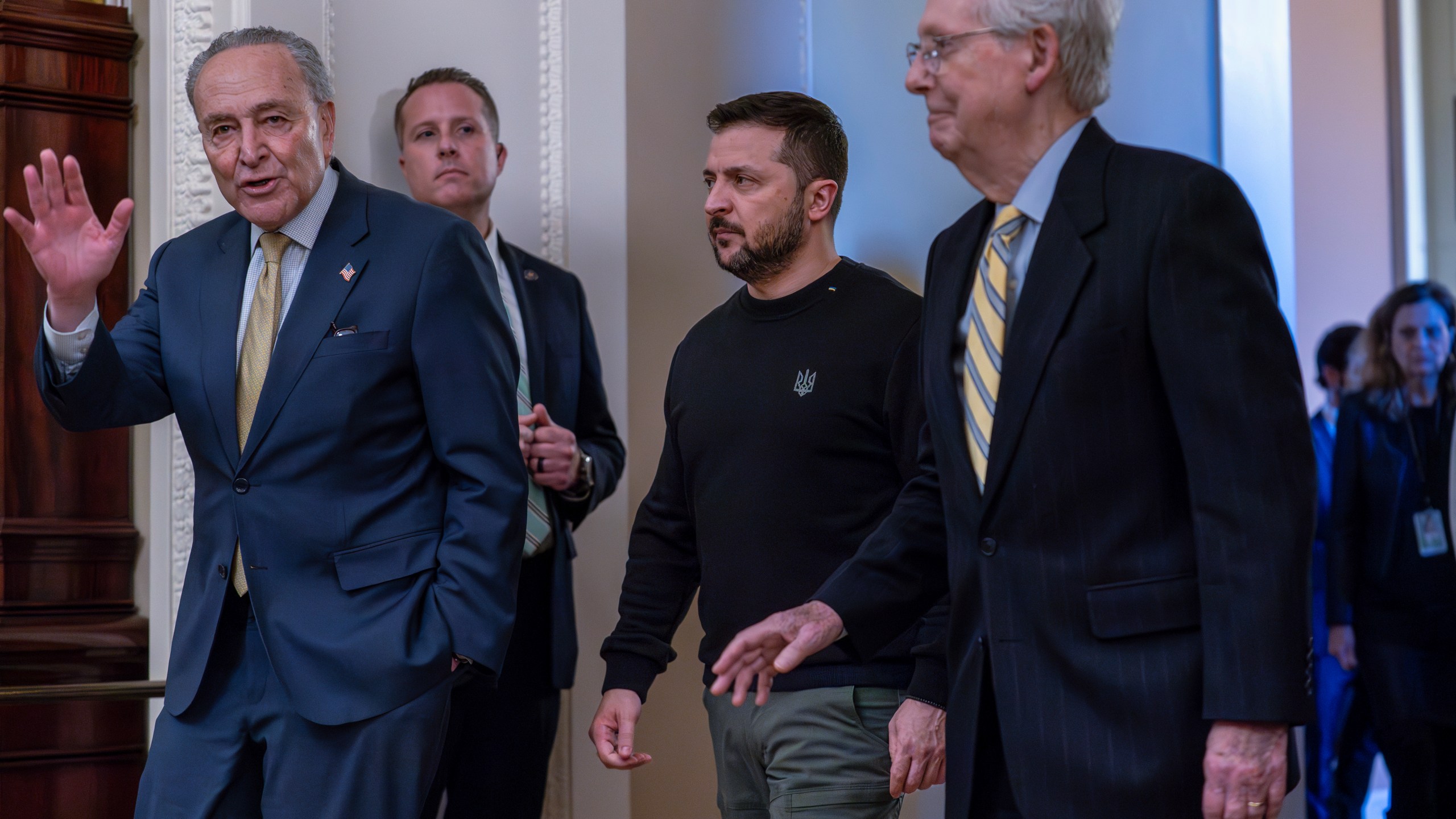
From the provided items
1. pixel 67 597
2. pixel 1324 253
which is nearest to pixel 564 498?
pixel 67 597

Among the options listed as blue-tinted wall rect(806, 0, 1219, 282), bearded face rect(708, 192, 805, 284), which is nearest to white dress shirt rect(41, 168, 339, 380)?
bearded face rect(708, 192, 805, 284)

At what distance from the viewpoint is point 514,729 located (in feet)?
9.68

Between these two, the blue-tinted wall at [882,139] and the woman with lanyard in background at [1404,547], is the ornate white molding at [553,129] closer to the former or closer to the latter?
the blue-tinted wall at [882,139]

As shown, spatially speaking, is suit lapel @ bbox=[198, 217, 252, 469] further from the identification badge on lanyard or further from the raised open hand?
the identification badge on lanyard

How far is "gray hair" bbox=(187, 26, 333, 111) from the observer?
7.50 feet

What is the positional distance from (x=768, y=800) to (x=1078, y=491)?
960mm

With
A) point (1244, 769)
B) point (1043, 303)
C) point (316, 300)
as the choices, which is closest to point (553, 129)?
point (316, 300)

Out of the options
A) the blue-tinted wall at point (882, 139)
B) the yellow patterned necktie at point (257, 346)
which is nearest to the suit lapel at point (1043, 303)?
the yellow patterned necktie at point (257, 346)

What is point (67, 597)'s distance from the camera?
3402 mm

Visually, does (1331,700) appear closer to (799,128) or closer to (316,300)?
(799,128)

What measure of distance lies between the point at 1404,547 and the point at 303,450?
3.62m

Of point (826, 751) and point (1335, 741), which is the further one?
point (1335, 741)

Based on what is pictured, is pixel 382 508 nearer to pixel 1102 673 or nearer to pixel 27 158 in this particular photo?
pixel 1102 673

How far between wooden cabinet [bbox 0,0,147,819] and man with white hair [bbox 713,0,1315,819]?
220cm
